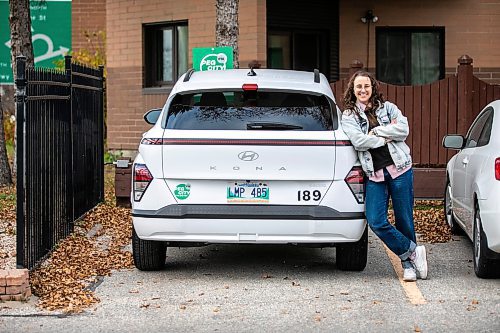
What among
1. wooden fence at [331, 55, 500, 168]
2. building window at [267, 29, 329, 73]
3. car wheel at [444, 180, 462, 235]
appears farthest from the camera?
building window at [267, 29, 329, 73]

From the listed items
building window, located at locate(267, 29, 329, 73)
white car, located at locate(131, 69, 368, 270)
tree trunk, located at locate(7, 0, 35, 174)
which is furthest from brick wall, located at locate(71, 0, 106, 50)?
white car, located at locate(131, 69, 368, 270)

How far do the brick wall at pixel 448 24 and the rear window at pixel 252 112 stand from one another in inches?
403

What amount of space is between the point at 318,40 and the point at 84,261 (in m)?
10.8

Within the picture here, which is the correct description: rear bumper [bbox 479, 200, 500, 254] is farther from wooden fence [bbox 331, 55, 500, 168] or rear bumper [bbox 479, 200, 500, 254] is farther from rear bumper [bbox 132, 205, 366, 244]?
wooden fence [bbox 331, 55, 500, 168]

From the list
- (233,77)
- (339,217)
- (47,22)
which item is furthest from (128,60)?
(339,217)

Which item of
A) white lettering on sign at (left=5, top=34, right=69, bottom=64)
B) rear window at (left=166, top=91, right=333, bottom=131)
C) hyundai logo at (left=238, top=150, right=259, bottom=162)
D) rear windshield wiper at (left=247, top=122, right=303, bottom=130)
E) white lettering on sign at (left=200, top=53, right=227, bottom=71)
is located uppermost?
white lettering on sign at (left=5, top=34, right=69, bottom=64)

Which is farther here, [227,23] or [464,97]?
[464,97]

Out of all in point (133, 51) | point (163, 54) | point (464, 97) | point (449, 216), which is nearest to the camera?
point (449, 216)

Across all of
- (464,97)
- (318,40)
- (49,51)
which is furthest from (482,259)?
(49,51)

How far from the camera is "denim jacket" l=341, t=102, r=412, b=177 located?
8.44 m

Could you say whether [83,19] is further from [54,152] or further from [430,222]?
[54,152]

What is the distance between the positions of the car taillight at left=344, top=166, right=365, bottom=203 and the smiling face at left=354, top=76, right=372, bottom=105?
0.66 m

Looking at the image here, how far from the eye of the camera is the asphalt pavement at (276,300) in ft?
23.4

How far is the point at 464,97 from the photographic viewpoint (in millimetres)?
14211
